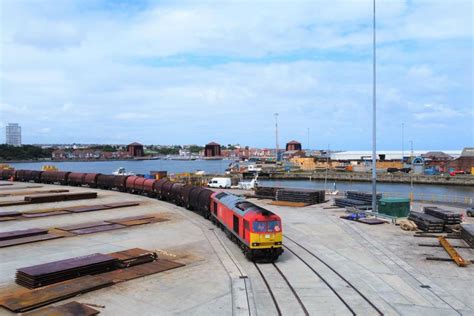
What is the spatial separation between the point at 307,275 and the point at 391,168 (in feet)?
413

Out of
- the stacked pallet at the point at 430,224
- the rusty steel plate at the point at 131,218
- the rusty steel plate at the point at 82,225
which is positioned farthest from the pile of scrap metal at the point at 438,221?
the rusty steel plate at the point at 82,225

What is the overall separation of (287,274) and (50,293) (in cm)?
1106

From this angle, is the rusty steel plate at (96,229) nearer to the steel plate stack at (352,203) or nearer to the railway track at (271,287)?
the railway track at (271,287)

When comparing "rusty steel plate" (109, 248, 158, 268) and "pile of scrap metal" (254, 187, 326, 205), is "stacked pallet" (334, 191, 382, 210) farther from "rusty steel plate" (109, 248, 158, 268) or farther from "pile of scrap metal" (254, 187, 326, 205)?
"rusty steel plate" (109, 248, 158, 268)

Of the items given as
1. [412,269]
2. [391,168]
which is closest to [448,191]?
[391,168]

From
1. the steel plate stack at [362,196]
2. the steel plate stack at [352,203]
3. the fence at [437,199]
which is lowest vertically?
the fence at [437,199]

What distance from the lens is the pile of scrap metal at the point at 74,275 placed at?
16.6 m

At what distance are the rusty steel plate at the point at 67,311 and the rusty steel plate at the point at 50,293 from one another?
670 millimetres

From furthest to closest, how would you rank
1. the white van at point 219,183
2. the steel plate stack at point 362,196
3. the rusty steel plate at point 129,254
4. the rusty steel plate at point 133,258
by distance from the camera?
the white van at point 219,183 < the steel plate stack at point 362,196 < the rusty steel plate at point 129,254 < the rusty steel plate at point 133,258

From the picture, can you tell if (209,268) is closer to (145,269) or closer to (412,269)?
(145,269)

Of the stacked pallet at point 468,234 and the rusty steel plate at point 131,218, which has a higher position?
the stacked pallet at point 468,234

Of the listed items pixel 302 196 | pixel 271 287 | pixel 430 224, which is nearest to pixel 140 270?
pixel 271 287

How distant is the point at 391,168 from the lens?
450 feet

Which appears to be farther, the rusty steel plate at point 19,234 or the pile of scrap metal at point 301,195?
the pile of scrap metal at point 301,195
